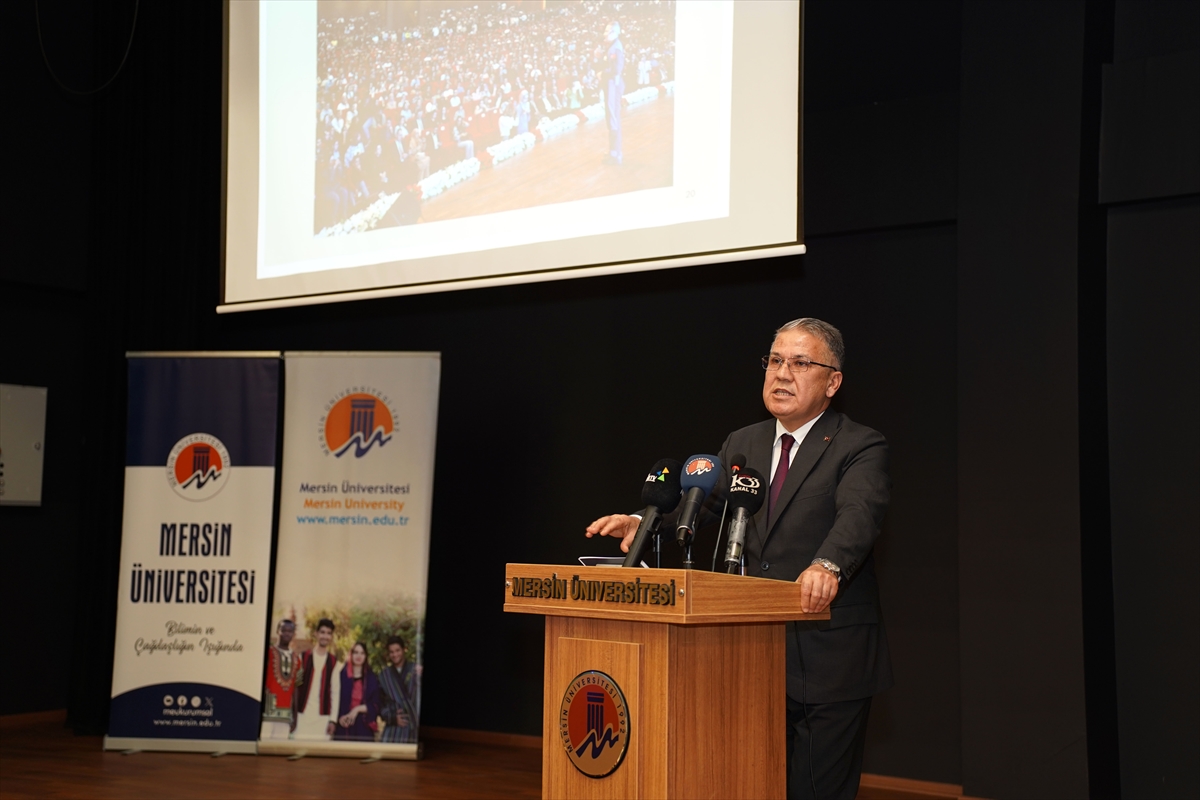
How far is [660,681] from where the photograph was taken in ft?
6.36

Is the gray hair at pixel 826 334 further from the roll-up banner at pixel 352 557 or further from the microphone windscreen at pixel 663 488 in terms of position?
the roll-up banner at pixel 352 557

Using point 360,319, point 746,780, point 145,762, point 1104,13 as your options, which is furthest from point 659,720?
point 360,319

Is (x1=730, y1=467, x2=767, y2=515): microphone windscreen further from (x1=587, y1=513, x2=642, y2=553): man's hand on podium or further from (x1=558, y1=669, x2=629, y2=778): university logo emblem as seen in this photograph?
(x1=558, y1=669, x2=629, y2=778): university logo emblem

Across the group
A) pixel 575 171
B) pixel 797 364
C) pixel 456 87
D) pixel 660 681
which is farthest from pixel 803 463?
pixel 456 87

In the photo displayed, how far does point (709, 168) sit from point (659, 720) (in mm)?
2351

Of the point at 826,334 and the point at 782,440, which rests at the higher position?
the point at 826,334

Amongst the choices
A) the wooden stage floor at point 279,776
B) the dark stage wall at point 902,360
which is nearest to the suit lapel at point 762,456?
the dark stage wall at point 902,360

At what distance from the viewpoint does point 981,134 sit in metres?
4.32

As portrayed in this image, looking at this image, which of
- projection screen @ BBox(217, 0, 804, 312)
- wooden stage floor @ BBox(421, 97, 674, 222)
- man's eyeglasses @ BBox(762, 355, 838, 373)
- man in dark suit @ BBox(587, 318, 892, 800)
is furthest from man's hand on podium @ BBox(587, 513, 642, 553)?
wooden stage floor @ BBox(421, 97, 674, 222)

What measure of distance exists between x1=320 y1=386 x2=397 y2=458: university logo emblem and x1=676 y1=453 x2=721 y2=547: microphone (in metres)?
3.31

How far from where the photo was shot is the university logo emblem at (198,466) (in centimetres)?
542

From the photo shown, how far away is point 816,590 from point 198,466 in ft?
13.5

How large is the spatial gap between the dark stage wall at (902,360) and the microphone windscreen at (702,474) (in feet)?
7.74

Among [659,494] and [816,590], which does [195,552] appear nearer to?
[659,494]
